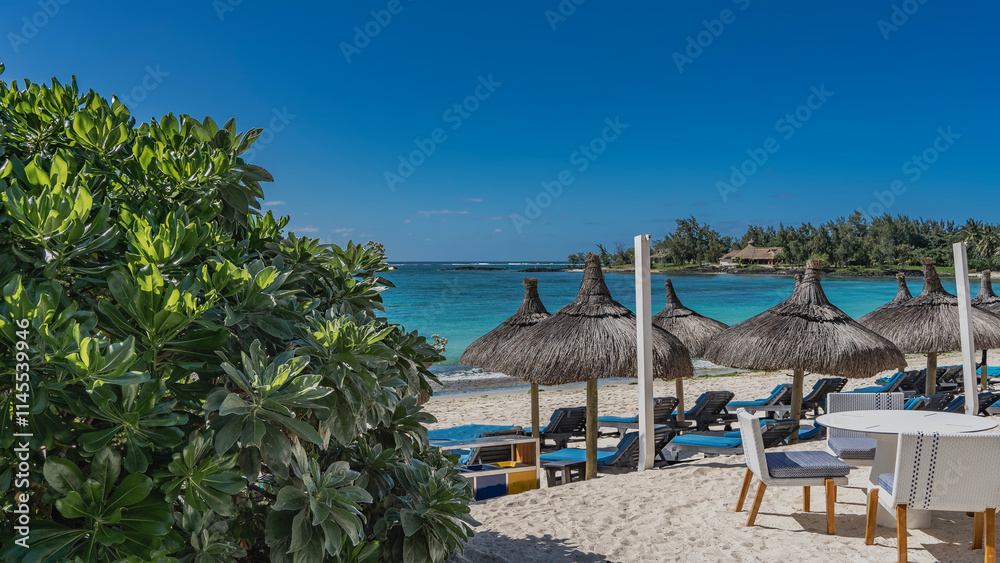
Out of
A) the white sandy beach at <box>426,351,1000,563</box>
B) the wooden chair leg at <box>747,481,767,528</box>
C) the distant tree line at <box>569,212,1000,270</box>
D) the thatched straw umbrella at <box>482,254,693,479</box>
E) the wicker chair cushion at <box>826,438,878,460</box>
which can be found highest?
the distant tree line at <box>569,212,1000,270</box>

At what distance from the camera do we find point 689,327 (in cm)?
1086

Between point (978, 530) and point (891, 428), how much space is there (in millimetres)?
671

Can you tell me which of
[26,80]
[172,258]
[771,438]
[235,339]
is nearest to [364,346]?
[235,339]

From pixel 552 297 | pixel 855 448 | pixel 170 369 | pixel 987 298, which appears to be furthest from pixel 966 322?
pixel 552 297

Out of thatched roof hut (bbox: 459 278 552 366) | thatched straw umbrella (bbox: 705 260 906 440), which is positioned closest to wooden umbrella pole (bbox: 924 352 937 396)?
thatched straw umbrella (bbox: 705 260 906 440)

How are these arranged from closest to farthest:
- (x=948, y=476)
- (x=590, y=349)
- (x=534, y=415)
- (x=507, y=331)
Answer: (x=948, y=476), (x=590, y=349), (x=534, y=415), (x=507, y=331)

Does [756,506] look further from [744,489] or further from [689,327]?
A: [689,327]

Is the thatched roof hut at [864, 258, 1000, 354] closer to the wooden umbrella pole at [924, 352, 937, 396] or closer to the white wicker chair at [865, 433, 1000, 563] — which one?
the wooden umbrella pole at [924, 352, 937, 396]

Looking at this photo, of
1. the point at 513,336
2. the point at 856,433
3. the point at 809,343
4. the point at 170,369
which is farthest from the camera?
the point at 513,336

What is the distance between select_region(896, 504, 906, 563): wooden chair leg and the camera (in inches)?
123

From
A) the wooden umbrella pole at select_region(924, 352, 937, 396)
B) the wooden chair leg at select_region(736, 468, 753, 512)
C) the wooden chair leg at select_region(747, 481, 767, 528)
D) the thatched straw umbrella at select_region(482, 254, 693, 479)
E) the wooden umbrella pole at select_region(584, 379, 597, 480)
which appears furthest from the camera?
the wooden umbrella pole at select_region(924, 352, 937, 396)

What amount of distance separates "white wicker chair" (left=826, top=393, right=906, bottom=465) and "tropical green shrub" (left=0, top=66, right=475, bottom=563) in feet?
13.4

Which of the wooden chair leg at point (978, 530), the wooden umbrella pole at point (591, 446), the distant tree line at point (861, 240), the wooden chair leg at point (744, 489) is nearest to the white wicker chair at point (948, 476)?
the wooden chair leg at point (978, 530)

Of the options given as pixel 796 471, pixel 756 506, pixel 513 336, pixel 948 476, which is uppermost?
pixel 513 336
